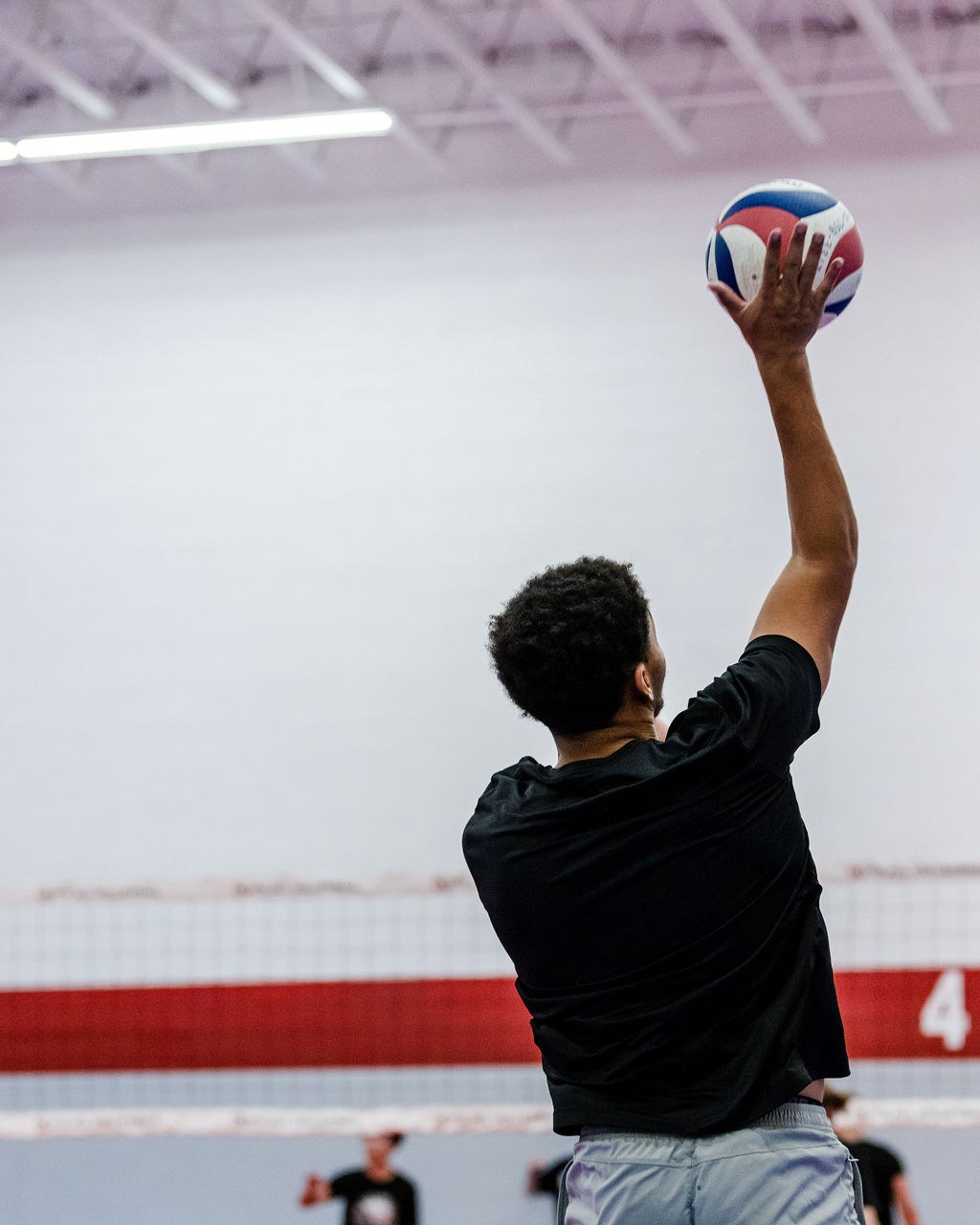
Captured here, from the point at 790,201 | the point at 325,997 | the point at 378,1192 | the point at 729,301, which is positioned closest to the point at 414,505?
the point at 325,997

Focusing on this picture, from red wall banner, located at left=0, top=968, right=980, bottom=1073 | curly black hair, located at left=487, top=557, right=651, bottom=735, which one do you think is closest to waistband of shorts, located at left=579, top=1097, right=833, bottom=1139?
curly black hair, located at left=487, top=557, right=651, bottom=735

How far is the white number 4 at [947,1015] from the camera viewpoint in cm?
652

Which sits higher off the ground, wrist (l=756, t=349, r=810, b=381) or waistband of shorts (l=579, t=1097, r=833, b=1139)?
wrist (l=756, t=349, r=810, b=381)

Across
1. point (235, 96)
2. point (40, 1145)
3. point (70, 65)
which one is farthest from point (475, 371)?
point (40, 1145)

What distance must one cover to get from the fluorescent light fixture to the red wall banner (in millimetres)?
4969

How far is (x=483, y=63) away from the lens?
782 centimetres

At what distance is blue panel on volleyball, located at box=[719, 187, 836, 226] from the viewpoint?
9.71 ft

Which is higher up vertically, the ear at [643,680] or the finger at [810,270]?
the finger at [810,270]

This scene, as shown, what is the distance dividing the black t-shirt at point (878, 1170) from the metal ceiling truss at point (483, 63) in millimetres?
5604

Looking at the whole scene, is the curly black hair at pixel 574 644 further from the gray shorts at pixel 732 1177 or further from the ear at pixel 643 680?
the gray shorts at pixel 732 1177

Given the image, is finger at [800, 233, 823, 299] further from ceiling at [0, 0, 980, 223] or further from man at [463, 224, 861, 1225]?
ceiling at [0, 0, 980, 223]

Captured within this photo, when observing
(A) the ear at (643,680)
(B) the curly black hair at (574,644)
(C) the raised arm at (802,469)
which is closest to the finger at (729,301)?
(C) the raised arm at (802,469)

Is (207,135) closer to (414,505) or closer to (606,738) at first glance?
(414,505)

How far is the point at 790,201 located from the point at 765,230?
15cm
